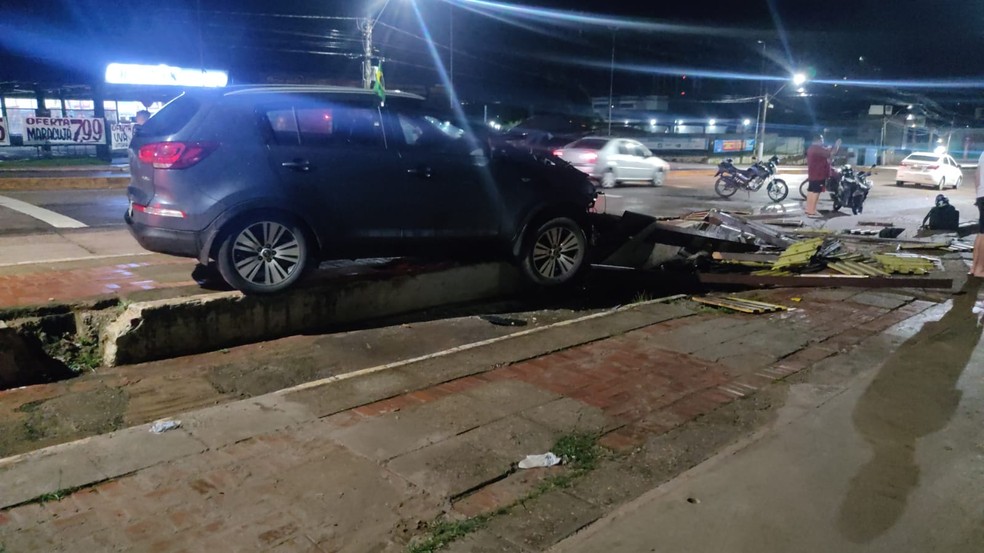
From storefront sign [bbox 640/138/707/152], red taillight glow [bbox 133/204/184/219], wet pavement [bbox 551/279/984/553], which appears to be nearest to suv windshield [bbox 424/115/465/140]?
red taillight glow [bbox 133/204/184/219]

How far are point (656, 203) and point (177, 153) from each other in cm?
1341

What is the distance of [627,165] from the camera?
Answer: 21000 mm

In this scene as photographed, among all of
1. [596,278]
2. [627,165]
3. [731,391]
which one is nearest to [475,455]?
[731,391]

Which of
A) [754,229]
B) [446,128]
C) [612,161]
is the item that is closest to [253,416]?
[446,128]

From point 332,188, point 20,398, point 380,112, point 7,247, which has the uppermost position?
point 380,112

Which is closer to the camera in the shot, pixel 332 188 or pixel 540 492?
pixel 540 492

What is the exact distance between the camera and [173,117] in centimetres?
549

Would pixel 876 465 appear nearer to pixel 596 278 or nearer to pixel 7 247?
pixel 596 278

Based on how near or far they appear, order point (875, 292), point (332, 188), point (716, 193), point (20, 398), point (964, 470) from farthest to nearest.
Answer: point (716, 193)
point (875, 292)
point (332, 188)
point (20, 398)
point (964, 470)

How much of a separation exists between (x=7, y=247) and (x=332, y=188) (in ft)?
16.4

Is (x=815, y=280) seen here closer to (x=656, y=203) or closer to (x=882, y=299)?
(x=882, y=299)

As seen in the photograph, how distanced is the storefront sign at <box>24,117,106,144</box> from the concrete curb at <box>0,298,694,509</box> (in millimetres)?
20919

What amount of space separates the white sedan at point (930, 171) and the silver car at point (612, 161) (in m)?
11.0

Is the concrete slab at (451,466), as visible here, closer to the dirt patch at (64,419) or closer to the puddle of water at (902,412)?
the puddle of water at (902,412)
